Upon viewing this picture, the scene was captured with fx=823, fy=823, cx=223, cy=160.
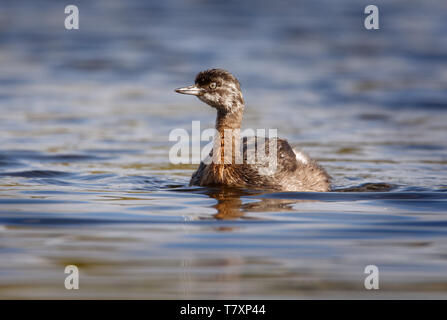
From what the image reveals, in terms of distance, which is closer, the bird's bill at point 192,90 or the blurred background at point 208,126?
the blurred background at point 208,126

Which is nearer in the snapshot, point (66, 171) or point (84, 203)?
point (84, 203)

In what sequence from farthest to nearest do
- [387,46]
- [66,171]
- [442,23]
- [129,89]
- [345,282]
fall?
[442,23]
[387,46]
[129,89]
[66,171]
[345,282]

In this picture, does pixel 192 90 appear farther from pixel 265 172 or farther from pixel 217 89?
pixel 265 172

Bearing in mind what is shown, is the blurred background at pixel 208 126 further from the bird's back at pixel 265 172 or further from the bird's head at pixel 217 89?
the bird's head at pixel 217 89

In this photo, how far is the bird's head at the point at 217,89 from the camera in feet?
36.9

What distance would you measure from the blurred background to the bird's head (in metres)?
1.27

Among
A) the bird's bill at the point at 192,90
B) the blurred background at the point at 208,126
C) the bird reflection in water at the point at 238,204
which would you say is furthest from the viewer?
the bird's bill at the point at 192,90

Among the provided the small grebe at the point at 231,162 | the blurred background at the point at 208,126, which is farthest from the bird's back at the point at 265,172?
the blurred background at the point at 208,126

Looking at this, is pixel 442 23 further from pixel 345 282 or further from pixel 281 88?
pixel 345 282

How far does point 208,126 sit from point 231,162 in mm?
6449

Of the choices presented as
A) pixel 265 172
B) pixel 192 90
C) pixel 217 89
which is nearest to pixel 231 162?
pixel 265 172
